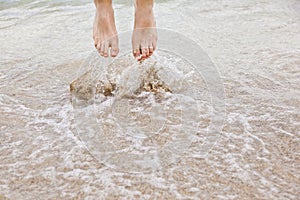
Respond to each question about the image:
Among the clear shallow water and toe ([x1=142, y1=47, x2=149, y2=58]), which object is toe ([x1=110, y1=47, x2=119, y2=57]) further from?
the clear shallow water

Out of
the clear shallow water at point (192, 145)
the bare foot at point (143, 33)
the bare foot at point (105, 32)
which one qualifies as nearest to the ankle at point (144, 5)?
the bare foot at point (143, 33)

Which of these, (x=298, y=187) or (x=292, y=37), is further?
(x=292, y=37)

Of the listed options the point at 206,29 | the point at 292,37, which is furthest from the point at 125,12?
the point at 292,37

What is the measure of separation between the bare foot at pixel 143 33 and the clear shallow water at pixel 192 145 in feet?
1.62

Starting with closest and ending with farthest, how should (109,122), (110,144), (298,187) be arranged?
1. (298,187)
2. (110,144)
3. (109,122)

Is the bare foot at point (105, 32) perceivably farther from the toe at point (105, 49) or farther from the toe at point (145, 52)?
the toe at point (145, 52)

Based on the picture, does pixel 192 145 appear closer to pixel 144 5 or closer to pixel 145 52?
pixel 145 52

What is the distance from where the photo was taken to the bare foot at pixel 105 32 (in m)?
1.94

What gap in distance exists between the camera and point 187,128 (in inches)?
67.6

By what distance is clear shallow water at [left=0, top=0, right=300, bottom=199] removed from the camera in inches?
52.4

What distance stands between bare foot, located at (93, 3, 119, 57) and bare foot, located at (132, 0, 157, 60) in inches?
4.4

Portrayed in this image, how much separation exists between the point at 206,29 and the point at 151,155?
2.13m

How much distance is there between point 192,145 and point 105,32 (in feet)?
2.70

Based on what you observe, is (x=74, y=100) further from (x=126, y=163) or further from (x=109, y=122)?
(x=126, y=163)
